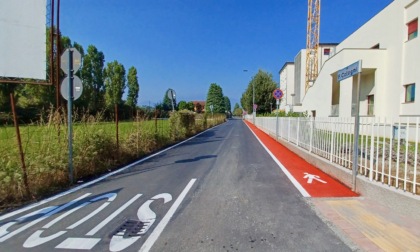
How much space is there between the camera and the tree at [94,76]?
46844 mm

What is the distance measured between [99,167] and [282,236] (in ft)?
20.2

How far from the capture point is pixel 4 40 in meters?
7.68

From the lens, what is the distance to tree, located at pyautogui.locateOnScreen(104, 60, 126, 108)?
55.1m

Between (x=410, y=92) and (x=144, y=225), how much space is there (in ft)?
62.7

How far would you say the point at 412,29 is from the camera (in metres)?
16.8

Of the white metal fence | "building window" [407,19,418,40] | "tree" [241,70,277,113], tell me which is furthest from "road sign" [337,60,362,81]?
"tree" [241,70,277,113]

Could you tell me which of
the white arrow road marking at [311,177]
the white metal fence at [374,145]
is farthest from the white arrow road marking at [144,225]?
the white metal fence at [374,145]

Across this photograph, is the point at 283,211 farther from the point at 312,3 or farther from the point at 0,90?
the point at 312,3

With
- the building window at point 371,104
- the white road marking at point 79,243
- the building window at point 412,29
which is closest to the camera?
the white road marking at point 79,243

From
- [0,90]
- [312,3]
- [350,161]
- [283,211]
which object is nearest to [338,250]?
[283,211]

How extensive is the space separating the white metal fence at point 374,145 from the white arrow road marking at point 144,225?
13.6ft

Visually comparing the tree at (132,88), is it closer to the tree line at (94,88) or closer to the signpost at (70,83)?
the tree line at (94,88)

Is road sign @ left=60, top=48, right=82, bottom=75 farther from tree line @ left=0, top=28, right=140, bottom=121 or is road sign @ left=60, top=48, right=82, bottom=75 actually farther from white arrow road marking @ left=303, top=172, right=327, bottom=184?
tree line @ left=0, top=28, right=140, bottom=121

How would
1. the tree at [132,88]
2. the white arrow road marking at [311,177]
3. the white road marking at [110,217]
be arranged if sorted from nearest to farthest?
1. the white road marking at [110,217]
2. the white arrow road marking at [311,177]
3. the tree at [132,88]
